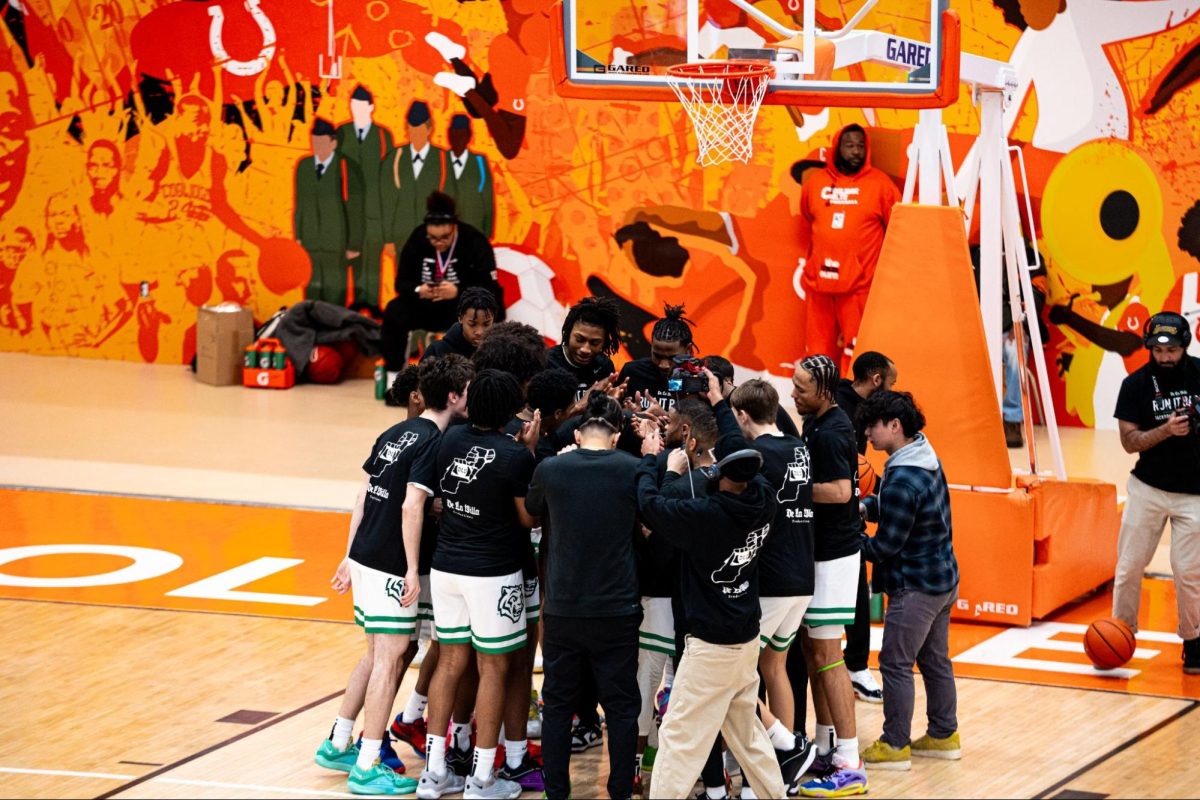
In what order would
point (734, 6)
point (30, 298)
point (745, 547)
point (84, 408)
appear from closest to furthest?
point (745, 547)
point (734, 6)
point (84, 408)
point (30, 298)

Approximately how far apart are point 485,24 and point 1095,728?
10.9 metres

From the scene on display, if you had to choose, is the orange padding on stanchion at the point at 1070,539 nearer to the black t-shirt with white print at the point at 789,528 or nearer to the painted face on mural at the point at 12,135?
the black t-shirt with white print at the point at 789,528

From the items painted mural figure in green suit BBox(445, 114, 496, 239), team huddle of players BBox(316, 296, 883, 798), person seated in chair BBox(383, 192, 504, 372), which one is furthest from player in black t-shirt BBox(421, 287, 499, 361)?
painted mural figure in green suit BBox(445, 114, 496, 239)

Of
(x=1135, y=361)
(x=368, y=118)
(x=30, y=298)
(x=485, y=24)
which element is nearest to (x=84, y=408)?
(x=30, y=298)

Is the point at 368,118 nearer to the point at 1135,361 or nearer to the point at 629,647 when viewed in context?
the point at 1135,361

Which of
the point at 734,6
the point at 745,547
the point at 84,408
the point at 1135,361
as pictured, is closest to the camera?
the point at 745,547

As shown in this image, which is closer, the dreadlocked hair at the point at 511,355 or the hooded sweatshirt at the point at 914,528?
the hooded sweatshirt at the point at 914,528

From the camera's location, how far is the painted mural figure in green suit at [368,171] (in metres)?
17.6

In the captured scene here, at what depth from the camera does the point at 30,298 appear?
61.9 feet

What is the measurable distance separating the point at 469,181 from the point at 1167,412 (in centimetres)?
956

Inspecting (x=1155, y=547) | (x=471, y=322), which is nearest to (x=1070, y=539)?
(x=1155, y=547)

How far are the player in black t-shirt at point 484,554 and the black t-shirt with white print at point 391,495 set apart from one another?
23cm

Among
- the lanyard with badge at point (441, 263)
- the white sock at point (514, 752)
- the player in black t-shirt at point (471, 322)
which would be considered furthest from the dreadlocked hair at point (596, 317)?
the lanyard with badge at point (441, 263)

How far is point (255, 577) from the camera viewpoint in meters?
11.0
